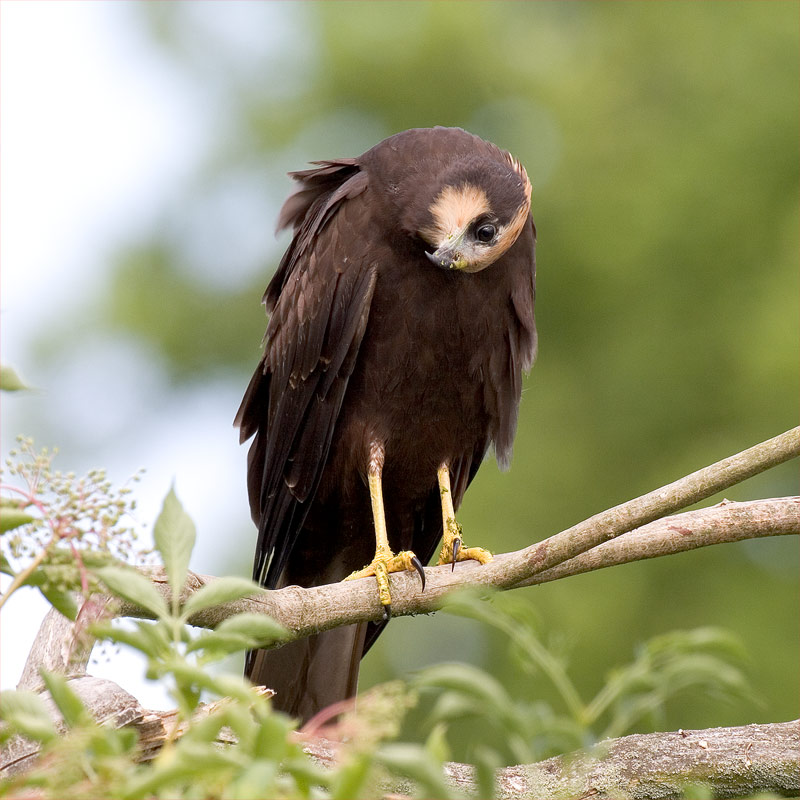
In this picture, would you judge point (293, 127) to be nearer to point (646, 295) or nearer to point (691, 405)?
point (646, 295)

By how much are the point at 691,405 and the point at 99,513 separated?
8501 millimetres

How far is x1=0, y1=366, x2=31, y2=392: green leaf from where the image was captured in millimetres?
1304

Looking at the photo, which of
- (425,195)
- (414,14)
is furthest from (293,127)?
(425,195)

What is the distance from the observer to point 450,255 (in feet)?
12.3

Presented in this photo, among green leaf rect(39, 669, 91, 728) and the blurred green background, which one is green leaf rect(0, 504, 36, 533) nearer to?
green leaf rect(39, 669, 91, 728)

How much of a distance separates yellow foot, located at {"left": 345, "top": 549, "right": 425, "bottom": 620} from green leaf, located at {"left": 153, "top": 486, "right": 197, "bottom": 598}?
222 centimetres

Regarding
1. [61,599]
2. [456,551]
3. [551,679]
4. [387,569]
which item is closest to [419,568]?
[387,569]

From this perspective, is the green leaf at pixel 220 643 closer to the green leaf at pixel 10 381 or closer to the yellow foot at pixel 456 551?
the green leaf at pixel 10 381

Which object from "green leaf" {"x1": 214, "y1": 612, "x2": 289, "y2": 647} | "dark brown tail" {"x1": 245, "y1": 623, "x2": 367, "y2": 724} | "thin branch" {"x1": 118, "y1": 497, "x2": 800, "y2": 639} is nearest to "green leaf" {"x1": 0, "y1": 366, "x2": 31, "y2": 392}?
"green leaf" {"x1": 214, "y1": 612, "x2": 289, "y2": 647}

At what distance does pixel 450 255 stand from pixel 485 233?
177mm

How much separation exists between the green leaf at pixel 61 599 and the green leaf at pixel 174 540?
140 millimetres

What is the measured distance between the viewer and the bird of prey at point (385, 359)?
3.92m

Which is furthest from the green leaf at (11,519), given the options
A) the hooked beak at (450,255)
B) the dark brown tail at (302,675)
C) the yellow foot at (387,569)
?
the dark brown tail at (302,675)

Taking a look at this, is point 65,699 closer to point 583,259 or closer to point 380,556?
point 380,556
